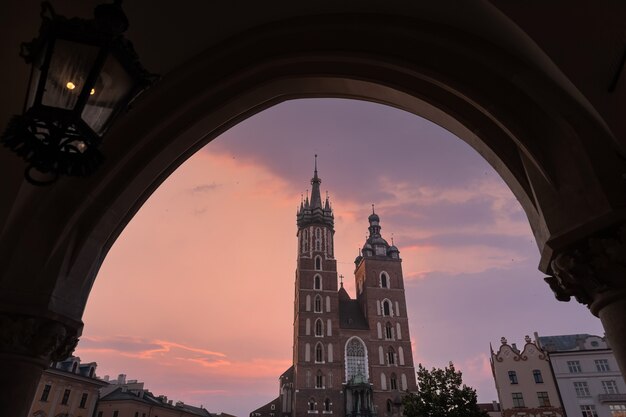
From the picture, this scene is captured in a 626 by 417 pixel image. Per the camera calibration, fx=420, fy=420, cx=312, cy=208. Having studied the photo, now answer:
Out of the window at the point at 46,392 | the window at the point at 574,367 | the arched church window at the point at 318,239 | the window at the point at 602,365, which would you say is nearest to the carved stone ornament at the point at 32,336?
the window at the point at 46,392

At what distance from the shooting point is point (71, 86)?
247cm

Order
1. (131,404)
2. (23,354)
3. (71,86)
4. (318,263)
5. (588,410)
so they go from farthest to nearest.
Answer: (318,263) → (131,404) → (588,410) → (23,354) → (71,86)

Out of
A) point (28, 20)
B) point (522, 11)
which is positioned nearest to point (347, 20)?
point (522, 11)

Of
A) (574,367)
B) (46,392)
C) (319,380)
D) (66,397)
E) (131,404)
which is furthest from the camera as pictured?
(319,380)

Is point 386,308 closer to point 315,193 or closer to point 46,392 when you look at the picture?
point 315,193

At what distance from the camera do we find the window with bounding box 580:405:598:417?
3456 centimetres

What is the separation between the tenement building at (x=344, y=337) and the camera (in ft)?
200

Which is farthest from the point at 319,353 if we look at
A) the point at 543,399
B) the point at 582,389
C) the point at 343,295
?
the point at 582,389

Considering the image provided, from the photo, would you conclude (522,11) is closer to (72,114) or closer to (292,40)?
(292,40)

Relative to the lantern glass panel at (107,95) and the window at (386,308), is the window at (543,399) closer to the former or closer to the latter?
the window at (386,308)

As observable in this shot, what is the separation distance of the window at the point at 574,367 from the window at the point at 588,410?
9.22 feet

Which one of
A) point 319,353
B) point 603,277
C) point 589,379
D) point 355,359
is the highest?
point 319,353

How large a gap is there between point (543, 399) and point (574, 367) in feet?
13.2

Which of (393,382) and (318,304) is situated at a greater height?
(318,304)
